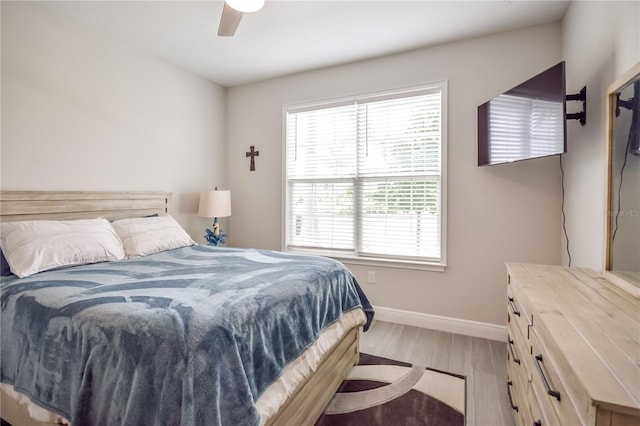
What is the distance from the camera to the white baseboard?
267 cm

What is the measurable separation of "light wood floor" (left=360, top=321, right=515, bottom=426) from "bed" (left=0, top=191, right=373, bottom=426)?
0.66 m

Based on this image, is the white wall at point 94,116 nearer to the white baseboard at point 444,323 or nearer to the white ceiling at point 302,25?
the white ceiling at point 302,25

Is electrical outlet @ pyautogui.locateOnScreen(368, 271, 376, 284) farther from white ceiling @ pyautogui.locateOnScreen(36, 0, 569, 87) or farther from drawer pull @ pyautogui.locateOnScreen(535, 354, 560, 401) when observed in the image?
white ceiling @ pyautogui.locateOnScreen(36, 0, 569, 87)

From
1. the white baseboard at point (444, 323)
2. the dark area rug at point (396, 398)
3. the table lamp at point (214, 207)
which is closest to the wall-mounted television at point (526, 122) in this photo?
the white baseboard at point (444, 323)

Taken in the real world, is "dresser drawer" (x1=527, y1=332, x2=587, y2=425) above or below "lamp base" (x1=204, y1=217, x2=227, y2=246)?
below

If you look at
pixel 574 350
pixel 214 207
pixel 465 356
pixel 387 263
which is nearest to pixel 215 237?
pixel 214 207

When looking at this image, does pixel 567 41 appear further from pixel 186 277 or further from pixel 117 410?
pixel 117 410

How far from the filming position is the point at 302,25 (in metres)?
2.55

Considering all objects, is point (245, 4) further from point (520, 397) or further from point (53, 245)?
point (520, 397)

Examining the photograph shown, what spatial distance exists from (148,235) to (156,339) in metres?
1.75

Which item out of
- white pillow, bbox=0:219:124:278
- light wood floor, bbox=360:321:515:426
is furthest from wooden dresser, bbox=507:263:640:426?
white pillow, bbox=0:219:124:278

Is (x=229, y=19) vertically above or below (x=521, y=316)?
above

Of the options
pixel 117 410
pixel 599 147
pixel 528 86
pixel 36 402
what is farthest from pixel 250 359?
pixel 528 86

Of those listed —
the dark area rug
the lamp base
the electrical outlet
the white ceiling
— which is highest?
the white ceiling
